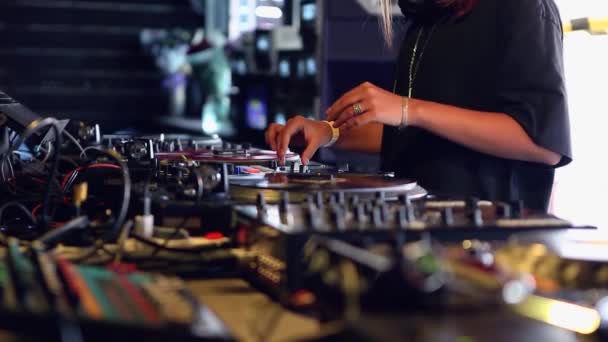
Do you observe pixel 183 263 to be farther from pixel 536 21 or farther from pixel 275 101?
pixel 275 101

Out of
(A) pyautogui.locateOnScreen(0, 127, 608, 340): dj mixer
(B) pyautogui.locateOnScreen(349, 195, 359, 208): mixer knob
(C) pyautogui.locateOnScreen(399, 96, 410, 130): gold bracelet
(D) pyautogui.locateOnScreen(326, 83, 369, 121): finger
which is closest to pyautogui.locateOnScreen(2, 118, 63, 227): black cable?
(A) pyautogui.locateOnScreen(0, 127, 608, 340): dj mixer

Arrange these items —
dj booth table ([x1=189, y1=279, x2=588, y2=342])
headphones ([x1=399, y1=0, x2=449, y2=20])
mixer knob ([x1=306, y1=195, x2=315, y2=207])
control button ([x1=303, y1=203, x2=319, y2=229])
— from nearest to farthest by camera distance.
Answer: dj booth table ([x1=189, y1=279, x2=588, y2=342])
control button ([x1=303, y1=203, x2=319, y2=229])
mixer knob ([x1=306, y1=195, x2=315, y2=207])
headphones ([x1=399, y1=0, x2=449, y2=20])

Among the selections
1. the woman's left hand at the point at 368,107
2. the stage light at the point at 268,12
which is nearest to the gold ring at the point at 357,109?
the woman's left hand at the point at 368,107

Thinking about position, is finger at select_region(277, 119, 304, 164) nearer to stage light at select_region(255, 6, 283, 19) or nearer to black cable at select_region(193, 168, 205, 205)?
black cable at select_region(193, 168, 205, 205)

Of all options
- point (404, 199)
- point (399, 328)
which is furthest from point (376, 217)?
point (399, 328)

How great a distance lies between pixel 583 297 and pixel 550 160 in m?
0.98

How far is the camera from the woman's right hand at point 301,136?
195 centimetres

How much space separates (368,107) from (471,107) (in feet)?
1.38

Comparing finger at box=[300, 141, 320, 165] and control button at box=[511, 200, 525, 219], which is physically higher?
finger at box=[300, 141, 320, 165]

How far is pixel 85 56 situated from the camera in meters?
9.27

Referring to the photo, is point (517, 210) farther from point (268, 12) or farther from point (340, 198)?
point (268, 12)

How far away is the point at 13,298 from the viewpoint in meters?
0.97

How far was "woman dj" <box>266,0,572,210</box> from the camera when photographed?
Answer: 1.87 m

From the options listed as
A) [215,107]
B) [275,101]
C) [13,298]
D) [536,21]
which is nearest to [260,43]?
[275,101]
